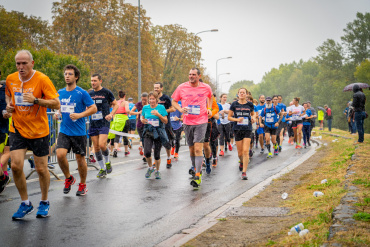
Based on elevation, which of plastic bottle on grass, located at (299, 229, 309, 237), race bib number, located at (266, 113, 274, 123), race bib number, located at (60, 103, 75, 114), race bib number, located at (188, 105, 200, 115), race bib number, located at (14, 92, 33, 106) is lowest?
plastic bottle on grass, located at (299, 229, 309, 237)

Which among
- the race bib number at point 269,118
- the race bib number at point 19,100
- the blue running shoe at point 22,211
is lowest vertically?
the blue running shoe at point 22,211

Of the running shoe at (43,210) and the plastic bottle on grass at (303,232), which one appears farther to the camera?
the running shoe at (43,210)

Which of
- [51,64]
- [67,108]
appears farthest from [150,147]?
[51,64]

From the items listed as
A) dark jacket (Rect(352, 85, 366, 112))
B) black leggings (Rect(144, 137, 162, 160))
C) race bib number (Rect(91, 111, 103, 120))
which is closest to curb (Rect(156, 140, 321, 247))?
black leggings (Rect(144, 137, 162, 160))

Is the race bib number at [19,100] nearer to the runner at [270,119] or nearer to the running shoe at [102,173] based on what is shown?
the running shoe at [102,173]

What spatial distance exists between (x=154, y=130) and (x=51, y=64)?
31.7 meters

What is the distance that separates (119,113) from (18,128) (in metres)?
9.95

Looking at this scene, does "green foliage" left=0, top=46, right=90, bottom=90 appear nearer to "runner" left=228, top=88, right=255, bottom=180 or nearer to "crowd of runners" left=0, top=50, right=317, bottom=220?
"crowd of runners" left=0, top=50, right=317, bottom=220

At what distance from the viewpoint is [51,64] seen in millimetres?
39594

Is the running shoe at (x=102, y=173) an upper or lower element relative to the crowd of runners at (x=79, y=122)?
lower

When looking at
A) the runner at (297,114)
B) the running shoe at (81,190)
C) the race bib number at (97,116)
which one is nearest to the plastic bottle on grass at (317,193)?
the running shoe at (81,190)

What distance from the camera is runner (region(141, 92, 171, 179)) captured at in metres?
10.2

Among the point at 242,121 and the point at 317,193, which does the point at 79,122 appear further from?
Answer: the point at 242,121

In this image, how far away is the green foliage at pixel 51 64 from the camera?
38.9 metres
